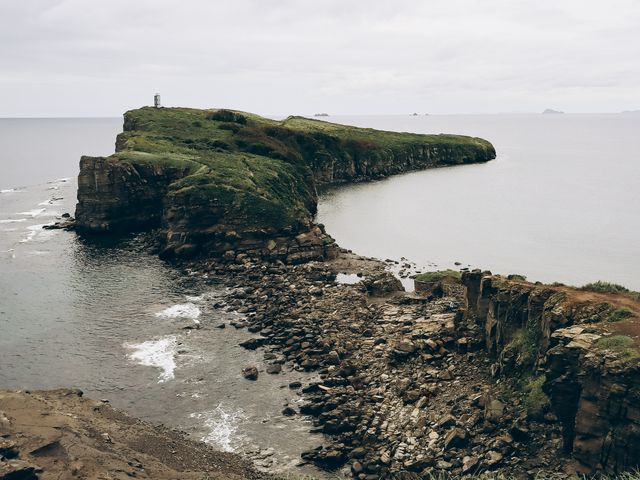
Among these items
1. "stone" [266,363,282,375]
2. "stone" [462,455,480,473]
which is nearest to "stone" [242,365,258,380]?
"stone" [266,363,282,375]

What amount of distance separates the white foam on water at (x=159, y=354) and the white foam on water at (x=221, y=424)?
26.0ft

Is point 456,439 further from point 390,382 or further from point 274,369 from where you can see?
point 274,369

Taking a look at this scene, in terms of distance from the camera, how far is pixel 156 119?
16275 centimetres

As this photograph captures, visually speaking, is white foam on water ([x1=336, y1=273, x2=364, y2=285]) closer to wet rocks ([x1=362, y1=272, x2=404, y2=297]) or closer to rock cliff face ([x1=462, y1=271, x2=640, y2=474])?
wet rocks ([x1=362, y1=272, x2=404, y2=297])

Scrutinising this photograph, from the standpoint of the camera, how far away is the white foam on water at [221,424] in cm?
4500

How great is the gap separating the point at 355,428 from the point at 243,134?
119978 millimetres

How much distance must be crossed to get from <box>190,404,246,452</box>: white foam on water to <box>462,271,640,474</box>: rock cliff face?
2268cm

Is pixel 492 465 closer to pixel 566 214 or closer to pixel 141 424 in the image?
pixel 141 424

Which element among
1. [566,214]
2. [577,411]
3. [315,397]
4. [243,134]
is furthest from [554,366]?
[243,134]

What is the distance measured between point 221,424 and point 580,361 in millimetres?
28689

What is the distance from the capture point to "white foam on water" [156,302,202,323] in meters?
70.0

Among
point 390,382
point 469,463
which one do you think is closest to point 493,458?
point 469,463

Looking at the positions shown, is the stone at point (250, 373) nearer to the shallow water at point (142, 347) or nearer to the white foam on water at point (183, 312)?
the shallow water at point (142, 347)

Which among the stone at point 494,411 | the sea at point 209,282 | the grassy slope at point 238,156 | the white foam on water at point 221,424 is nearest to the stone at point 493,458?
the stone at point 494,411
